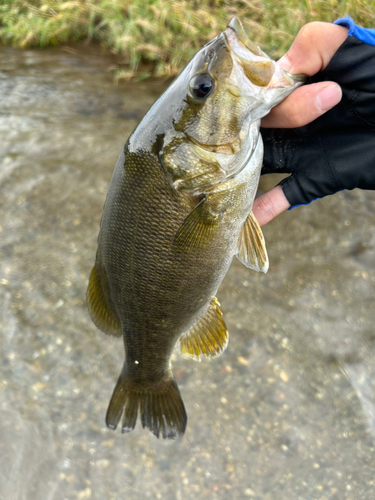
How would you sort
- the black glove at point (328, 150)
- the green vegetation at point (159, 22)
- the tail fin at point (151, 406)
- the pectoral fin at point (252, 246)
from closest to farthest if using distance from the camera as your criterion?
1. the pectoral fin at point (252, 246)
2. the black glove at point (328, 150)
3. the tail fin at point (151, 406)
4. the green vegetation at point (159, 22)

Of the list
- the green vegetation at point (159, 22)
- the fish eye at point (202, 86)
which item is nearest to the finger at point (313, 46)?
the fish eye at point (202, 86)

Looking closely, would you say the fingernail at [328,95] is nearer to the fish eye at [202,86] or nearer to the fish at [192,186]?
the fish at [192,186]

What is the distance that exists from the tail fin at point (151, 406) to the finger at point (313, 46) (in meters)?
1.69

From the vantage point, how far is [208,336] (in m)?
2.16

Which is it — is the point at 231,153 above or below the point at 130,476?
above

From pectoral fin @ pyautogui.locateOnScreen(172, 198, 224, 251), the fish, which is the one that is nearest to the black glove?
the fish

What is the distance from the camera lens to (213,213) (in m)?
1.71

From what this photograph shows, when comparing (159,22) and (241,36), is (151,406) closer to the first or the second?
(241,36)

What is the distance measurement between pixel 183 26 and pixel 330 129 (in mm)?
4232

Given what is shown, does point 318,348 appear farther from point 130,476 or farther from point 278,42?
point 278,42

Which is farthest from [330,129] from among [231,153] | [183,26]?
[183,26]

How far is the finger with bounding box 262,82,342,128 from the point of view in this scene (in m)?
1.75

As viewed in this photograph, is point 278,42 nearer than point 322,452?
No

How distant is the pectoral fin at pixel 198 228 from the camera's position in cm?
166
